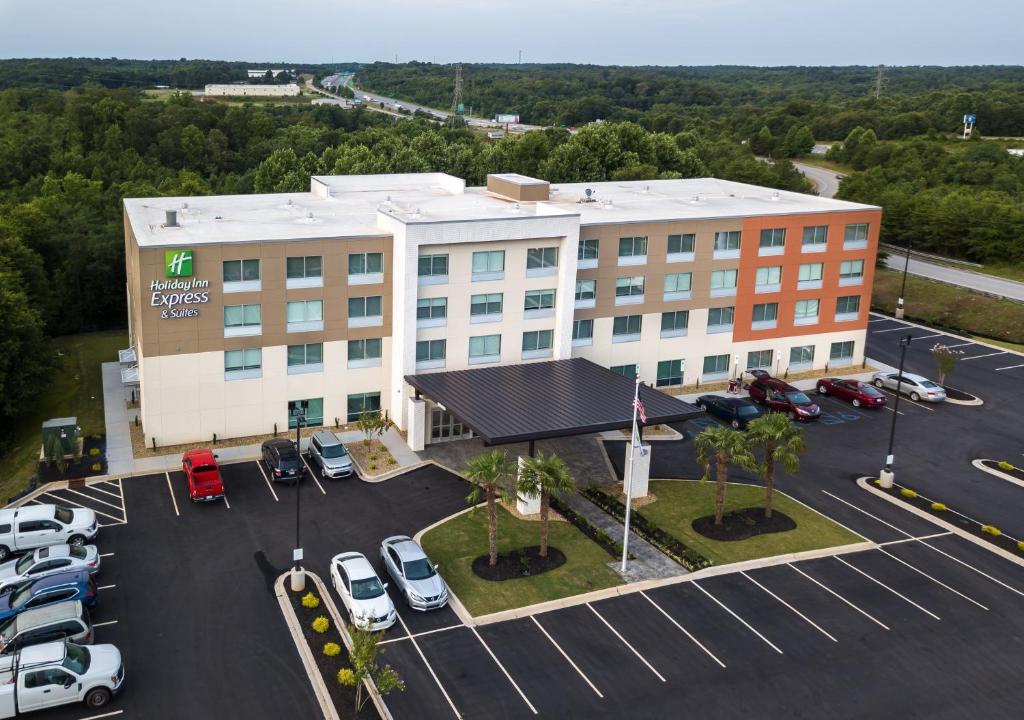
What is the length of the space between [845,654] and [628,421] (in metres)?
15.1

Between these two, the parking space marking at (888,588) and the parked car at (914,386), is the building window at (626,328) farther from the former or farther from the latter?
the parking space marking at (888,588)

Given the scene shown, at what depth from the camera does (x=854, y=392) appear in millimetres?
60594

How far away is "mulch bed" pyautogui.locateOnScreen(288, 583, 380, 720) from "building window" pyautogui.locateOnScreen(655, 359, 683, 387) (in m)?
32.1

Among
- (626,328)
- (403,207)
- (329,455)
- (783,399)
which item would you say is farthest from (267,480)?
(783,399)

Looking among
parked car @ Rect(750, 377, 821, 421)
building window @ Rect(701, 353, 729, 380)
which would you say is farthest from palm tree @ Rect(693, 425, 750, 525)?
building window @ Rect(701, 353, 729, 380)

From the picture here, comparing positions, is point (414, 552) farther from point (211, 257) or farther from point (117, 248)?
point (117, 248)

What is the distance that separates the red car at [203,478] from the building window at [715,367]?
33.8m

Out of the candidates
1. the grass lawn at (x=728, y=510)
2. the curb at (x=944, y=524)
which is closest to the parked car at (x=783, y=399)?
the curb at (x=944, y=524)

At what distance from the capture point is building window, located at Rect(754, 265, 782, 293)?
63.8 metres

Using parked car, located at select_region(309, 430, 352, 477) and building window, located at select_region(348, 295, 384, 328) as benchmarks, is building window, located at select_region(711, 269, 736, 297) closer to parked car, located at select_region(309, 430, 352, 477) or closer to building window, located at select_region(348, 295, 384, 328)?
building window, located at select_region(348, 295, 384, 328)

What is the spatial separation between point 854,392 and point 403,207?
3227cm

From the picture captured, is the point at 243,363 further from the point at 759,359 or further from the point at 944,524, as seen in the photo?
the point at 944,524

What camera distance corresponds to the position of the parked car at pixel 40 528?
127 feet

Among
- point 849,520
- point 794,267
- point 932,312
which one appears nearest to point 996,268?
point 932,312
